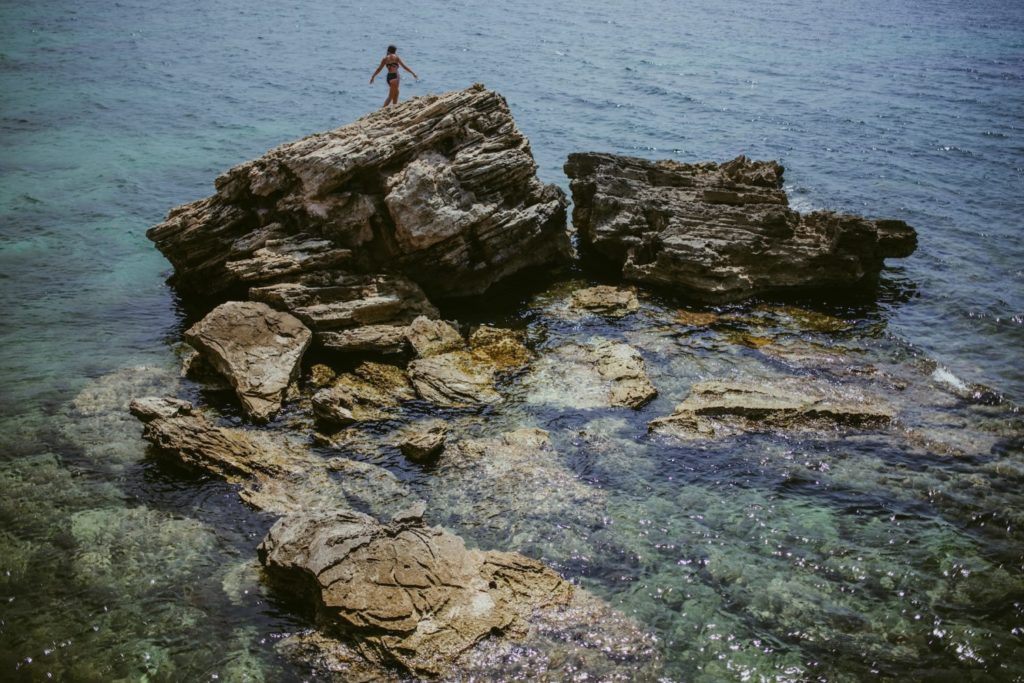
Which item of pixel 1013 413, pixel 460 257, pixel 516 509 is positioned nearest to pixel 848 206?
pixel 1013 413

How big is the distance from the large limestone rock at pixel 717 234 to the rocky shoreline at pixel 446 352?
8 centimetres

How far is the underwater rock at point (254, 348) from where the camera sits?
16.5 metres

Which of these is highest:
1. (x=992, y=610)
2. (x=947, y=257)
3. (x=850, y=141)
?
(x=850, y=141)

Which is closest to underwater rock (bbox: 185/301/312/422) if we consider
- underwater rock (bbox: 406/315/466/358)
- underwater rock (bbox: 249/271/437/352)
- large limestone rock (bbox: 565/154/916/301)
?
underwater rock (bbox: 249/271/437/352)

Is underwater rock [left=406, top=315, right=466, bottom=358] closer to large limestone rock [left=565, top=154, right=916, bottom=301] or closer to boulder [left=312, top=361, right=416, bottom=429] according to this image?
boulder [left=312, top=361, right=416, bottom=429]

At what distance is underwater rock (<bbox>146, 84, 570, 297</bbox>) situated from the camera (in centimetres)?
2009

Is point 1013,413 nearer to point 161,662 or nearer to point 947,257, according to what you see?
point 947,257

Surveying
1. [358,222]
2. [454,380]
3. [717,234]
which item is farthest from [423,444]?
[717,234]

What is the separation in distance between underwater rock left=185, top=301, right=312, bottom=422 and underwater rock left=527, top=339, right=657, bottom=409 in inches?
230

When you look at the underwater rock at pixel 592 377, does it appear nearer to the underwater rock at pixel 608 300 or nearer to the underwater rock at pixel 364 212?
the underwater rock at pixel 608 300

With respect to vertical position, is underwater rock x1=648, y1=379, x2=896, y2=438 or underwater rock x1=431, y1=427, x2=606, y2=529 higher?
underwater rock x1=648, y1=379, x2=896, y2=438

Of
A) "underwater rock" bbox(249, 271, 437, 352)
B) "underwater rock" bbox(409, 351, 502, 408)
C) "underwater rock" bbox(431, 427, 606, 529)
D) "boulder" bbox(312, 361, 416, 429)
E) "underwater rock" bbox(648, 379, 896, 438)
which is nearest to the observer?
"underwater rock" bbox(431, 427, 606, 529)

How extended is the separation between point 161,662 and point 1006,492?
1544 centimetres

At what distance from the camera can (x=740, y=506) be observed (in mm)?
13914
